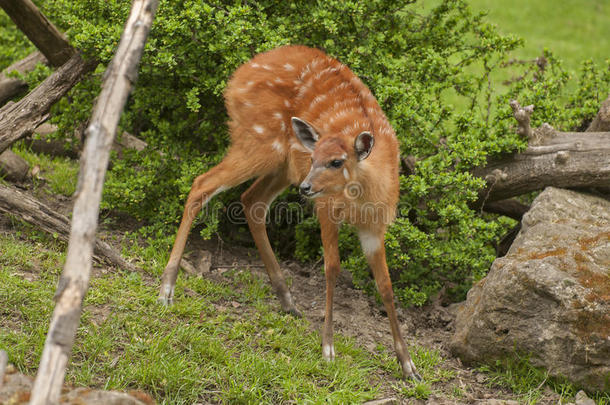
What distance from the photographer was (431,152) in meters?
6.03

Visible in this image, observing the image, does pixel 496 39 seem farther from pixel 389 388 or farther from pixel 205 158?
pixel 389 388

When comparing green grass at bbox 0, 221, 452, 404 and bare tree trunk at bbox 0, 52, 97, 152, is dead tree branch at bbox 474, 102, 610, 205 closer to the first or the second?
green grass at bbox 0, 221, 452, 404

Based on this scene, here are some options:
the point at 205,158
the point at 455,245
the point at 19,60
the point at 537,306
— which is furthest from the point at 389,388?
the point at 19,60

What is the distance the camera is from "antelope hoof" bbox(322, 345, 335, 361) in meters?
4.66

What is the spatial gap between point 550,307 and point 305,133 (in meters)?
2.08

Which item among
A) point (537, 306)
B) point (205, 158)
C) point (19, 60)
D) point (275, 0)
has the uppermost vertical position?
point (275, 0)

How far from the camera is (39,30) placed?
6164 millimetres

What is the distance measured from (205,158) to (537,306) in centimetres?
309

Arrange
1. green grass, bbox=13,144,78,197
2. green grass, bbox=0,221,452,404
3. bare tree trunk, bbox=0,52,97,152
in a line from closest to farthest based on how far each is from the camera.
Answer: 1. green grass, bbox=0,221,452,404
2. bare tree trunk, bbox=0,52,97,152
3. green grass, bbox=13,144,78,197

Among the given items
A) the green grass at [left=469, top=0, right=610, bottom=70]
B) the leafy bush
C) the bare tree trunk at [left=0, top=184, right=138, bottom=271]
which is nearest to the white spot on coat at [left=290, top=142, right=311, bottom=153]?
the leafy bush

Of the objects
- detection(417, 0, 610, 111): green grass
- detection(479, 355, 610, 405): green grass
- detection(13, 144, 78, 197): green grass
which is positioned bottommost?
detection(479, 355, 610, 405): green grass

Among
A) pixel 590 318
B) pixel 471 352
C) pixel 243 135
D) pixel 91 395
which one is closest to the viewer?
pixel 91 395

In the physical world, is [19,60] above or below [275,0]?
below

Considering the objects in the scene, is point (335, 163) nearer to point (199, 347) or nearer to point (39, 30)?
point (199, 347)
